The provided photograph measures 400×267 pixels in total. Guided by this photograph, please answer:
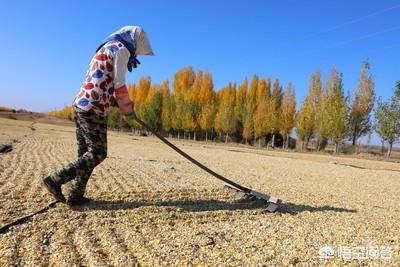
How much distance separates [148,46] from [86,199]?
1817mm

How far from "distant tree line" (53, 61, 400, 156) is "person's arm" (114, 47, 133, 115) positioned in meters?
25.2

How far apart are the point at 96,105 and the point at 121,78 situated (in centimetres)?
38

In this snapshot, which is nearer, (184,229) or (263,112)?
(184,229)

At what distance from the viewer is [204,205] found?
4.73m

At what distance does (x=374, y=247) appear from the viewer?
10.9 feet

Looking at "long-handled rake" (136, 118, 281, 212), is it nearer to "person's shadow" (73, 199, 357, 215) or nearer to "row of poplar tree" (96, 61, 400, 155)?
"person's shadow" (73, 199, 357, 215)

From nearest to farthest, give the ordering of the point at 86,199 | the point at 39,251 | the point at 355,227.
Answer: the point at 39,251
the point at 355,227
the point at 86,199

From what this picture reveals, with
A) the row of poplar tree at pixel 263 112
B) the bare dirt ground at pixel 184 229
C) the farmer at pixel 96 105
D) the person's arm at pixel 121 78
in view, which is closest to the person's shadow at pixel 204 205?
the bare dirt ground at pixel 184 229

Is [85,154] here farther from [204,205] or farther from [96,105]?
[204,205]

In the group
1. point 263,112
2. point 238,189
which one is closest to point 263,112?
point 263,112

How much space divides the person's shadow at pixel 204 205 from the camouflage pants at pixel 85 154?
0.28 metres

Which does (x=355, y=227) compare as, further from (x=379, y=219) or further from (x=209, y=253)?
(x=209, y=253)

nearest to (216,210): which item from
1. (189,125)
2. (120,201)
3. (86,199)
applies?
(120,201)

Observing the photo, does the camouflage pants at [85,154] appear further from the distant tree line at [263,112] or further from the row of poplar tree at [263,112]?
the row of poplar tree at [263,112]
